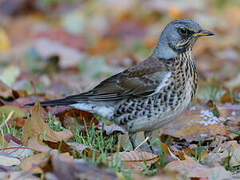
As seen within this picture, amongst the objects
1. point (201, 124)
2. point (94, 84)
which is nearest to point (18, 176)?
point (201, 124)

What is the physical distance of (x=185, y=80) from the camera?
14.5 ft

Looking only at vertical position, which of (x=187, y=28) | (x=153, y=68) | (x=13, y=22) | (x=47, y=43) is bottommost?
(x=153, y=68)

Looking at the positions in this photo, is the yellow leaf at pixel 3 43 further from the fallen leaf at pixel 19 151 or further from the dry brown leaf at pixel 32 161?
the dry brown leaf at pixel 32 161

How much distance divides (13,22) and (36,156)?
8.44 metres

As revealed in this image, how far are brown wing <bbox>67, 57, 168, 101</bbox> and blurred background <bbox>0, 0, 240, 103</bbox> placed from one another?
950mm

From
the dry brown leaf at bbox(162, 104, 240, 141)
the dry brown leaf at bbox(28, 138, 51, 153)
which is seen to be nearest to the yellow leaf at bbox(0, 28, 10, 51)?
the dry brown leaf at bbox(162, 104, 240, 141)

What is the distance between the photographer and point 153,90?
4449 millimetres

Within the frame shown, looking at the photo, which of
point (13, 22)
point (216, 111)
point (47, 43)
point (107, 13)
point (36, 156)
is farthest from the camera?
point (107, 13)

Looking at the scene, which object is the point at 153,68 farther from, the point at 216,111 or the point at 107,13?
the point at 107,13

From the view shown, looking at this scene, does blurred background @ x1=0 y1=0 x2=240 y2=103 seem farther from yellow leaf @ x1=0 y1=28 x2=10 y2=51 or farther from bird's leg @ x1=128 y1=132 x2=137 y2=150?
bird's leg @ x1=128 y1=132 x2=137 y2=150

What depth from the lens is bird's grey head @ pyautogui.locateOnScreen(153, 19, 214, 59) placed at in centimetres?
468

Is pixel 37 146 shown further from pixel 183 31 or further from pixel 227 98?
pixel 227 98

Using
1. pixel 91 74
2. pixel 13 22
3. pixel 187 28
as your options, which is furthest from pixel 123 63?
pixel 13 22

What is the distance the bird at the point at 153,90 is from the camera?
172 inches
